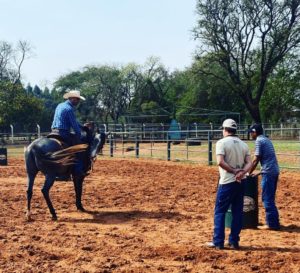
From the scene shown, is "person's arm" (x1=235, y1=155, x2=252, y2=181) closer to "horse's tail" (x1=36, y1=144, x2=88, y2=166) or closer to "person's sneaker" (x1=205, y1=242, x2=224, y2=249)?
"person's sneaker" (x1=205, y1=242, x2=224, y2=249)

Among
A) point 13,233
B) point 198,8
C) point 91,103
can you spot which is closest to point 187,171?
point 13,233

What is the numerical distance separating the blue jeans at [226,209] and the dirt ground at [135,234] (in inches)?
7.2

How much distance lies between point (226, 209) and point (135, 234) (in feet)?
4.72

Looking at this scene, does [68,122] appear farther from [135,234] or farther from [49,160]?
[135,234]

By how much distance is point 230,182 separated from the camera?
19.6ft

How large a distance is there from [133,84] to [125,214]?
6284 cm

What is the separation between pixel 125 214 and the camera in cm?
834

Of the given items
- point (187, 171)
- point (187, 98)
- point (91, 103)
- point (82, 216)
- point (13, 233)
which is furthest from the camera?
point (91, 103)

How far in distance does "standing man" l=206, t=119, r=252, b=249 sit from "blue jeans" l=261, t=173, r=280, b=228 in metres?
1.06

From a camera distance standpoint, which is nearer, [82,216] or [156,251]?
[156,251]

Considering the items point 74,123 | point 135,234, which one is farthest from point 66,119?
point 135,234

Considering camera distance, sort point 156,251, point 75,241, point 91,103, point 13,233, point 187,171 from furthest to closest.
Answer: point 91,103 → point 187,171 → point 13,233 → point 75,241 → point 156,251

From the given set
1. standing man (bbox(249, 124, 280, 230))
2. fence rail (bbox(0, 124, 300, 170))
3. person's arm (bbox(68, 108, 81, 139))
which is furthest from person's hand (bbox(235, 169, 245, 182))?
fence rail (bbox(0, 124, 300, 170))

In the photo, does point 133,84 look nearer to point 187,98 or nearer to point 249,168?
point 187,98
